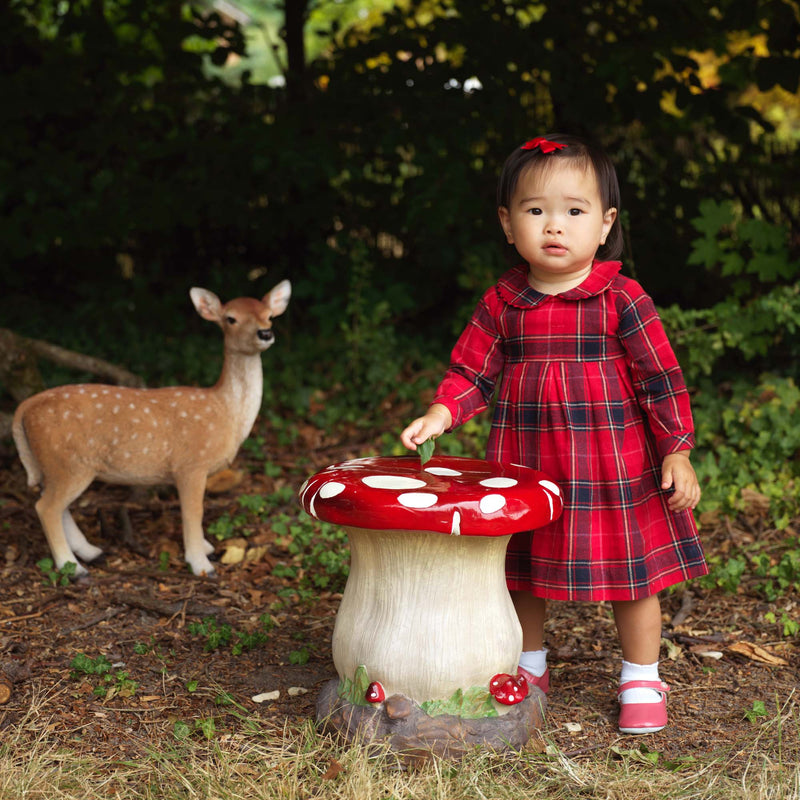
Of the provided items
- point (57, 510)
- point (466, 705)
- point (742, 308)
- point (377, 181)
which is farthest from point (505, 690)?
point (377, 181)

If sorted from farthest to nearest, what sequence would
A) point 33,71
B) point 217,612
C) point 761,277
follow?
point 33,71, point 761,277, point 217,612

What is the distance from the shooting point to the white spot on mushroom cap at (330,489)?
2.46 metres

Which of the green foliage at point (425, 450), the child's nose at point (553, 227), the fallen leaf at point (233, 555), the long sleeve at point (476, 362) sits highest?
the child's nose at point (553, 227)

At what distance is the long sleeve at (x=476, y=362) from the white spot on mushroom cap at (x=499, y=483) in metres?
0.42

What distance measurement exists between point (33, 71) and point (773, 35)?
4.82m

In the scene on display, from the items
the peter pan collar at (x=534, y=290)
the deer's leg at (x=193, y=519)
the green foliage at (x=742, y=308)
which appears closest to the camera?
the peter pan collar at (x=534, y=290)

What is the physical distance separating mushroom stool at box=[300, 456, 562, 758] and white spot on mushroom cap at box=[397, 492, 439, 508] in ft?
0.16

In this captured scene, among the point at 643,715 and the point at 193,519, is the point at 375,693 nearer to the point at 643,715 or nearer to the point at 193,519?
the point at 643,715

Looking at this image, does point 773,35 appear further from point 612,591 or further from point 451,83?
point 612,591

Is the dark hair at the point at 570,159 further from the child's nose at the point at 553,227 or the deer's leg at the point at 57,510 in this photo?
the deer's leg at the point at 57,510

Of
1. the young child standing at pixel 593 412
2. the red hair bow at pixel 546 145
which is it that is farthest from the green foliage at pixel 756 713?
the red hair bow at pixel 546 145

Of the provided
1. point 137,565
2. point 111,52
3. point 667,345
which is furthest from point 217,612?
point 111,52

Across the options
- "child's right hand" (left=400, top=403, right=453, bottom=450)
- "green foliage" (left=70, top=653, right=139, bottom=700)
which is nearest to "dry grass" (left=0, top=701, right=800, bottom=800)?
"green foliage" (left=70, top=653, right=139, bottom=700)

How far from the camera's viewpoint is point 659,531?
2.80 metres
